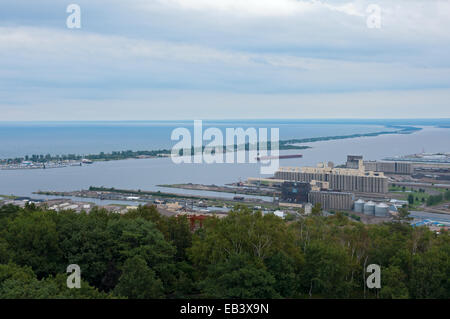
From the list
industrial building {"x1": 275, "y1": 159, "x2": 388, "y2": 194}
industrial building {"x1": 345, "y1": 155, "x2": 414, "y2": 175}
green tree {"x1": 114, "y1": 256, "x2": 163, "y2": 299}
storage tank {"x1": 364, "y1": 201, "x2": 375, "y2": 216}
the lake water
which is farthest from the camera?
industrial building {"x1": 345, "y1": 155, "x2": 414, "y2": 175}

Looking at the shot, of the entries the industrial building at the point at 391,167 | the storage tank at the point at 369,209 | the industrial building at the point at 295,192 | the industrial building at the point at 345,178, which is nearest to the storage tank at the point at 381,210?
the storage tank at the point at 369,209

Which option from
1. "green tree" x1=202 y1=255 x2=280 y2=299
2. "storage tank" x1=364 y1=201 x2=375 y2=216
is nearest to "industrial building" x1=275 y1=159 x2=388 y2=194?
"storage tank" x1=364 y1=201 x2=375 y2=216

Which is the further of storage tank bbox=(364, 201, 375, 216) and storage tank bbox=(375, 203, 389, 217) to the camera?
storage tank bbox=(364, 201, 375, 216)

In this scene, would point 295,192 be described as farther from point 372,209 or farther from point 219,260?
point 219,260

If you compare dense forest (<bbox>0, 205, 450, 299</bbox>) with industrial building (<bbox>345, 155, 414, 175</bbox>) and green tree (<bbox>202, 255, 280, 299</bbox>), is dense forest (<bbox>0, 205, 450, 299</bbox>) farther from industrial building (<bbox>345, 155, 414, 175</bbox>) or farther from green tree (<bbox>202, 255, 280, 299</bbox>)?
industrial building (<bbox>345, 155, 414, 175</bbox>)

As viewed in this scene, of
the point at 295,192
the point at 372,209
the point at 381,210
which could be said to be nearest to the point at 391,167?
the point at 295,192
